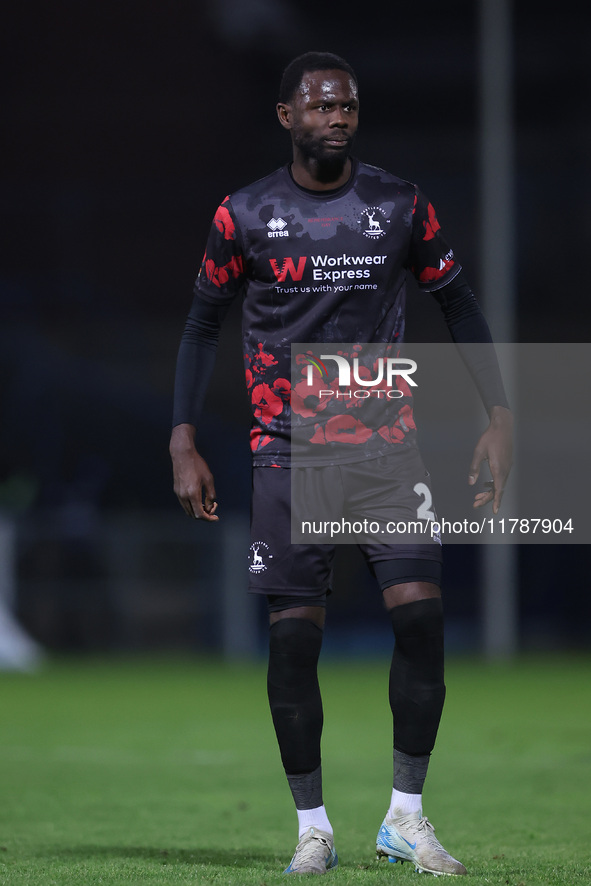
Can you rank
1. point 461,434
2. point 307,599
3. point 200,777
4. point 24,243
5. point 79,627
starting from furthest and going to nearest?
point 24,243 < point 461,434 < point 79,627 < point 200,777 < point 307,599

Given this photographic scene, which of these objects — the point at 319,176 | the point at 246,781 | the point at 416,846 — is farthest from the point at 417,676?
the point at 246,781

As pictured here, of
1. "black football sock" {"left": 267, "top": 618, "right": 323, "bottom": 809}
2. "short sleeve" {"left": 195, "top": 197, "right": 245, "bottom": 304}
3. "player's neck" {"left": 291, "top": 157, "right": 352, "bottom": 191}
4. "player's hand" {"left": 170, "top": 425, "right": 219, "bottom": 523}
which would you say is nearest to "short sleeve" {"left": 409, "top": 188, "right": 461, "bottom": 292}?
"player's neck" {"left": 291, "top": 157, "right": 352, "bottom": 191}

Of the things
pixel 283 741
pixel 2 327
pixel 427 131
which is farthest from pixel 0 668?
pixel 427 131

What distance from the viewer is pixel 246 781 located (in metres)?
7.02

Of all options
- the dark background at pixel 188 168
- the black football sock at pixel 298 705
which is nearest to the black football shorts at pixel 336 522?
the black football sock at pixel 298 705

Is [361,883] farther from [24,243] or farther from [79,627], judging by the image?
[24,243]

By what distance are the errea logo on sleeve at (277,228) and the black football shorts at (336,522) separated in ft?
2.16

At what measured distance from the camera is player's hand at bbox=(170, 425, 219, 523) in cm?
427

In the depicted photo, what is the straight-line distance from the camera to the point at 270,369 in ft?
14.2

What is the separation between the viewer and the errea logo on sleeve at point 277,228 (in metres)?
4.30

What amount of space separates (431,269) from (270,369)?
0.55 meters

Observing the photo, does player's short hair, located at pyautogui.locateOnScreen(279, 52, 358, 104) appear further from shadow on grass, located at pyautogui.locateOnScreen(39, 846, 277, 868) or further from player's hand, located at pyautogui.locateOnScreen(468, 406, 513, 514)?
shadow on grass, located at pyautogui.locateOnScreen(39, 846, 277, 868)

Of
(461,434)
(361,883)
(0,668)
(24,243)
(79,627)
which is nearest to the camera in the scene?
(361,883)

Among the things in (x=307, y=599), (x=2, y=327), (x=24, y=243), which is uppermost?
(x=24, y=243)
